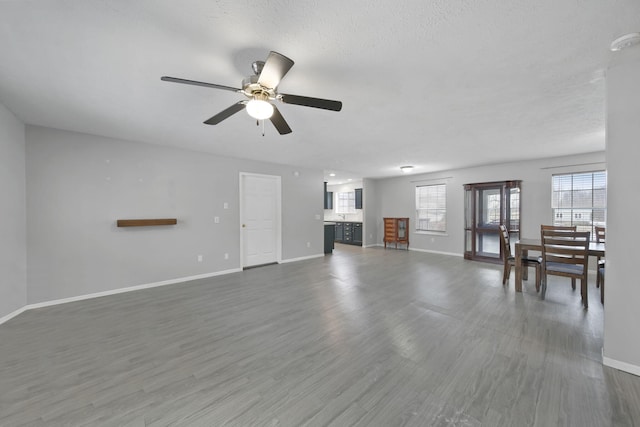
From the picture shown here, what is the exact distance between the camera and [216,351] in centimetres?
219

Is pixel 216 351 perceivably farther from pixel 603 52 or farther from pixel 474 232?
pixel 474 232

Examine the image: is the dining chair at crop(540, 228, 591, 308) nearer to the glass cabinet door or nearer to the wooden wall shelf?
the glass cabinet door

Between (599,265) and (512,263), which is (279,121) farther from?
(599,265)

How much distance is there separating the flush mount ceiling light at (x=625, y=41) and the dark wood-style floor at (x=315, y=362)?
2357mm

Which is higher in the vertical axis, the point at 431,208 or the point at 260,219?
the point at 431,208

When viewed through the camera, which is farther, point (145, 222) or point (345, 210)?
point (345, 210)

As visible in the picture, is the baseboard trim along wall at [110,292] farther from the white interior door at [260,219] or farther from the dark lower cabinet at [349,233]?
the dark lower cabinet at [349,233]

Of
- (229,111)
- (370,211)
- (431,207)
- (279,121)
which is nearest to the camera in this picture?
(229,111)

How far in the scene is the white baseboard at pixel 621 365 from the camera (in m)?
1.82

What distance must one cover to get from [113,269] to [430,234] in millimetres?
7420

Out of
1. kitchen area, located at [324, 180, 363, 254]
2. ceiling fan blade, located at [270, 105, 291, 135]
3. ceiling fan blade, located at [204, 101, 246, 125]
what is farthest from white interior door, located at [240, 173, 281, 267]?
ceiling fan blade, located at [270, 105, 291, 135]

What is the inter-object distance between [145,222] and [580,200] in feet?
26.9

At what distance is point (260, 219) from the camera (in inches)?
221

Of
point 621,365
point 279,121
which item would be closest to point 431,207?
point 621,365
